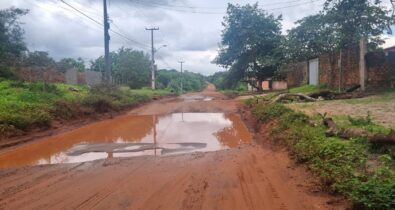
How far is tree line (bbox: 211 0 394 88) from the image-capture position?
22.5 m

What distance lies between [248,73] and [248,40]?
375cm

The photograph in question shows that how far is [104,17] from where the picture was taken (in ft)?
87.5

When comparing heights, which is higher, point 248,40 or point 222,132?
point 248,40

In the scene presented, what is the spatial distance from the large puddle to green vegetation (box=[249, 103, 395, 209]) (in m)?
2.71

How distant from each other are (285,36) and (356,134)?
2690 cm

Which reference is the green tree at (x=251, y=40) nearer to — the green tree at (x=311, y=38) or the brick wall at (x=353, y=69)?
the green tree at (x=311, y=38)

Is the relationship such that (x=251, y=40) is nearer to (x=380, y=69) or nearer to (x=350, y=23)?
(x=350, y=23)

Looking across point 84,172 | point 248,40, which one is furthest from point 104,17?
point 84,172

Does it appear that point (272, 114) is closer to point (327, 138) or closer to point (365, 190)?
point (327, 138)

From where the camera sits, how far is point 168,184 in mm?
6828

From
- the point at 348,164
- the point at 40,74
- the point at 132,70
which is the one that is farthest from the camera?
the point at 132,70

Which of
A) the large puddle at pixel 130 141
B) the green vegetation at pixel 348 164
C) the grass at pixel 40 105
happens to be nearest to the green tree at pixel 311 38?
the large puddle at pixel 130 141

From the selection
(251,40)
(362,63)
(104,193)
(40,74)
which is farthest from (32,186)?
(251,40)

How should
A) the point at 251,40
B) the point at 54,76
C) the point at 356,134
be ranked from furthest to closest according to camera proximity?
the point at 251,40, the point at 54,76, the point at 356,134
